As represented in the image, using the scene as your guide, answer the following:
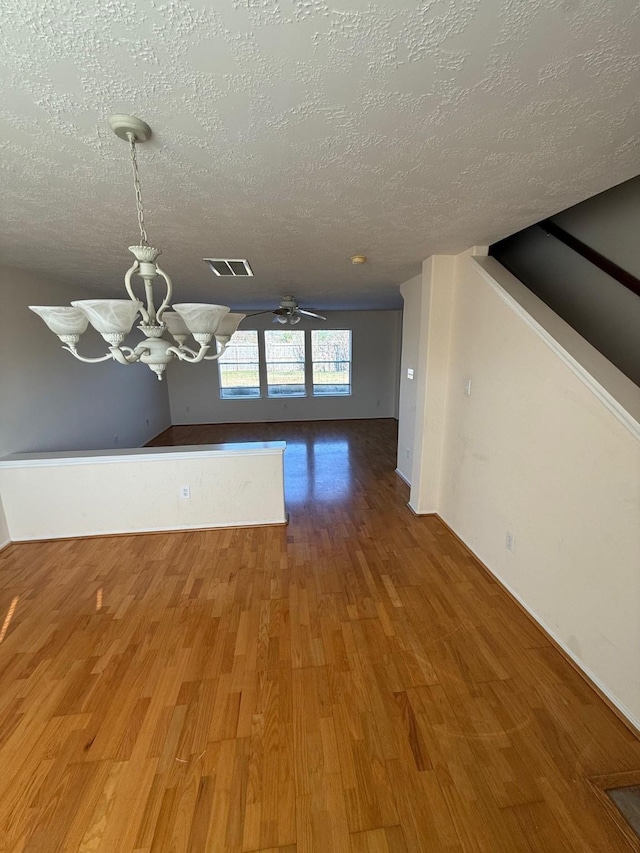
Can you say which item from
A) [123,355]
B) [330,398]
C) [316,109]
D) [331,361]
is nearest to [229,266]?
[123,355]

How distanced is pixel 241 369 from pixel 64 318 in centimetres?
627

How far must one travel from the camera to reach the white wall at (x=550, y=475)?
151cm

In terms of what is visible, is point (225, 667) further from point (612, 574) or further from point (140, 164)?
point (140, 164)

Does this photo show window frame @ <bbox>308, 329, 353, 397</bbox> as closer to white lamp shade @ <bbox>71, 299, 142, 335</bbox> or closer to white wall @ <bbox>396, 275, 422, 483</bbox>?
white wall @ <bbox>396, 275, 422, 483</bbox>

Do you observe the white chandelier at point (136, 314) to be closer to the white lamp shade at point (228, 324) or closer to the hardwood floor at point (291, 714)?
the white lamp shade at point (228, 324)

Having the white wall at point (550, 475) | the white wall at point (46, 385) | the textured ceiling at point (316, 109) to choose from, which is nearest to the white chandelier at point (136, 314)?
the textured ceiling at point (316, 109)

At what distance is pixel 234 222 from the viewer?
2.00 m

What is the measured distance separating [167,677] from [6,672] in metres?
0.85

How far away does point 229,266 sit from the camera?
305 centimetres

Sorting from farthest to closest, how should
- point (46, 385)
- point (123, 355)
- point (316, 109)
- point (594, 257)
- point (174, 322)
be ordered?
point (46, 385) < point (594, 257) < point (174, 322) < point (123, 355) < point (316, 109)

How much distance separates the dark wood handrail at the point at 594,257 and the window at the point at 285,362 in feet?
17.4

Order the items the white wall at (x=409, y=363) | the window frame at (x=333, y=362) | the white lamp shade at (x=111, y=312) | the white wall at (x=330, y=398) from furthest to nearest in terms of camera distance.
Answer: the window frame at (x=333, y=362) < the white wall at (x=330, y=398) < the white wall at (x=409, y=363) < the white lamp shade at (x=111, y=312)

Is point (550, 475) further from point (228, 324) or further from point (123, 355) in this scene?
point (123, 355)

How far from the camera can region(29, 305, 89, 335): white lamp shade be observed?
119 centimetres
